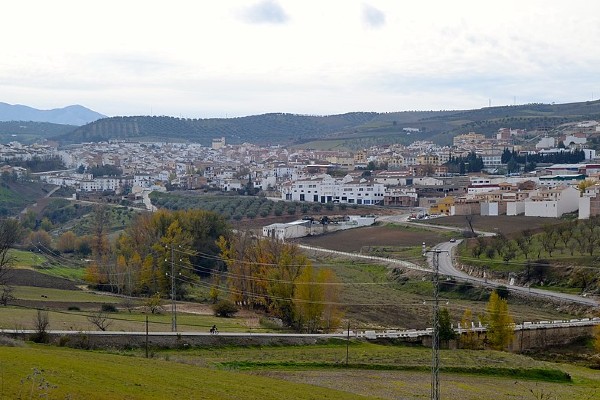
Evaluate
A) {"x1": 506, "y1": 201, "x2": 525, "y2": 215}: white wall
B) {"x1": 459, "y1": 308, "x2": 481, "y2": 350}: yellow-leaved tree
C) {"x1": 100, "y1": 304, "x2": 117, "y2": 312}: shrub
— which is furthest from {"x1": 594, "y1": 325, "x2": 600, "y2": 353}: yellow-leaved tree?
{"x1": 506, "y1": 201, "x2": 525, "y2": 215}: white wall

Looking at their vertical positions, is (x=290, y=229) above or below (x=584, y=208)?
below

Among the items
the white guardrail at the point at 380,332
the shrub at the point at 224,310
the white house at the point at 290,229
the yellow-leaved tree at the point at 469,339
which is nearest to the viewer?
the white guardrail at the point at 380,332

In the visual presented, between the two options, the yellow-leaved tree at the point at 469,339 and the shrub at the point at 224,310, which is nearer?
the yellow-leaved tree at the point at 469,339

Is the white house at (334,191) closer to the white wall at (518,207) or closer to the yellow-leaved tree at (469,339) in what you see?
the white wall at (518,207)

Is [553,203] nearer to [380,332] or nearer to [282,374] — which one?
[380,332]

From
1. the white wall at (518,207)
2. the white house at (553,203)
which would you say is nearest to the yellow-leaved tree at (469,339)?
the white house at (553,203)

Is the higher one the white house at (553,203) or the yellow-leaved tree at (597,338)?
the white house at (553,203)

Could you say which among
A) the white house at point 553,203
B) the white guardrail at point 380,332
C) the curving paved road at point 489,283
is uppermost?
the white house at point 553,203

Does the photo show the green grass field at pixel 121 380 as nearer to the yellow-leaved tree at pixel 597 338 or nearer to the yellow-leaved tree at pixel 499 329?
the yellow-leaved tree at pixel 499 329

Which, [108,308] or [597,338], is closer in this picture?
[597,338]

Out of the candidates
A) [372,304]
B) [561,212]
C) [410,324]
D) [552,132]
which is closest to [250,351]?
[410,324]

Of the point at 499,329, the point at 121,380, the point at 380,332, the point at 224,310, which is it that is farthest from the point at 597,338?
the point at 121,380

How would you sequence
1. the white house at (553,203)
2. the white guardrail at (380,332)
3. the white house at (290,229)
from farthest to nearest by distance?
the white house at (290,229)
the white house at (553,203)
the white guardrail at (380,332)

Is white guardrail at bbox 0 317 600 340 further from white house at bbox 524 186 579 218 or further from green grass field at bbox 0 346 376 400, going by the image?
white house at bbox 524 186 579 218
